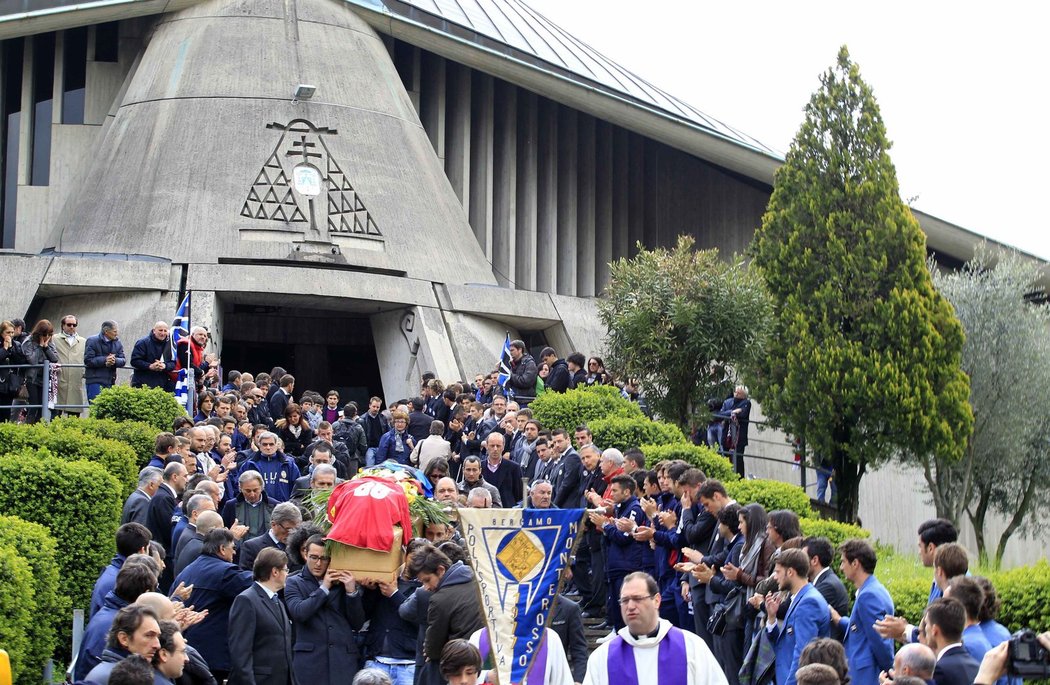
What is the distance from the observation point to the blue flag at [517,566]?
7.11 m

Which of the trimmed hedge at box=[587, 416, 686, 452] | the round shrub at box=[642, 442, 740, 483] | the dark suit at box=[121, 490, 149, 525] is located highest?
the trimmed hedge at box=[587, 416, 686, 452]

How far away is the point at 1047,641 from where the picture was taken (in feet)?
16.9

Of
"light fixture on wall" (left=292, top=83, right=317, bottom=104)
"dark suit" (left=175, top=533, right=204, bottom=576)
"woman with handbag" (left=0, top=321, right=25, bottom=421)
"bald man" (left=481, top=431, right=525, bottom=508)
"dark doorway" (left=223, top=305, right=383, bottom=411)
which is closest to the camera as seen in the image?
"dark suit" (left=175, top=533, right=204, bottom=576)

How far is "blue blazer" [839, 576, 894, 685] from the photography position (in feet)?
24.2

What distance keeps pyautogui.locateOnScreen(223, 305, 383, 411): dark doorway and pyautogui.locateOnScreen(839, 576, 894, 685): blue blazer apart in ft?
61.0

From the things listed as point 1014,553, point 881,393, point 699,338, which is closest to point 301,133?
point 699,338

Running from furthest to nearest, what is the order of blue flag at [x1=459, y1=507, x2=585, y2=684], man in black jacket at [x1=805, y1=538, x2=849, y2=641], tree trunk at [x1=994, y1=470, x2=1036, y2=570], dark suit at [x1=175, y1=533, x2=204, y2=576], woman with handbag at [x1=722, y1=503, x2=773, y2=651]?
tree trunk at [x1=994, y1=470, x2=1036, y2=570], dark suit at [x1=175, y1=533, x2=204, y2=576], woman with handbag at [x1=722, y1=503, x2=773, y2=651], man in black jacket at [x1=805, y1=538, x2=849, y2=641], blue flag at [x1=459, y1=507, x2=585, y2=684]

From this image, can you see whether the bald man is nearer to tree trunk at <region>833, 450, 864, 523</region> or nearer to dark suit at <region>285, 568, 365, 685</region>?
dark suit at <region>285, 568, 365, 685</region>

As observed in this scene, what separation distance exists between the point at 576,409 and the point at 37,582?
24.6ft

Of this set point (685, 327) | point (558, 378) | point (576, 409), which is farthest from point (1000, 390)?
point (576, 409)

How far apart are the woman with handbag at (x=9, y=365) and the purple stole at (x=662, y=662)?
37.0ft

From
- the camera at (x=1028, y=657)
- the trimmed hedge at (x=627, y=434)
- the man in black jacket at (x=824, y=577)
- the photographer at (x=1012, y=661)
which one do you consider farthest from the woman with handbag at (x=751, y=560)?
the trimmed hedge at (x=627, y=434)

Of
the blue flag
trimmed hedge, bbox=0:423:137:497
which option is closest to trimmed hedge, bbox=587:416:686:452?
trimmed hedge, bbox=0:423:137:497

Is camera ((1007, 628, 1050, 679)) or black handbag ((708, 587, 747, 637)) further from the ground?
camera ((1007, 628, 1050, 679))
